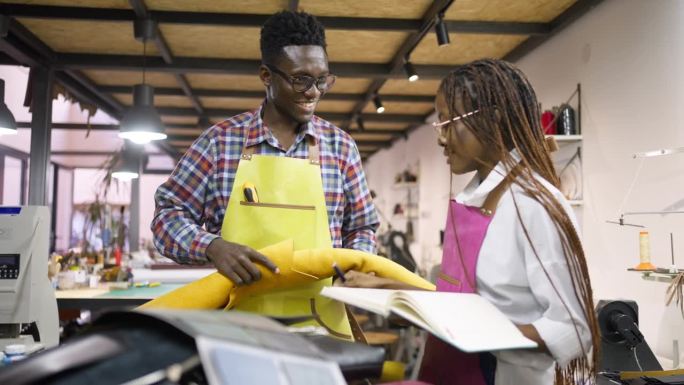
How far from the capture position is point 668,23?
312 cm

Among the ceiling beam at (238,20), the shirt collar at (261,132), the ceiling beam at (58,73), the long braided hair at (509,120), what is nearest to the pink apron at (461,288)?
the long braided hair at (509,120)

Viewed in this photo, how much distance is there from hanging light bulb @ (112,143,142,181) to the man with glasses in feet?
16.5

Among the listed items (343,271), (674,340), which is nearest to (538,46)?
(674,340)

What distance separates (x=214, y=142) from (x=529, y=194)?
0.92 meters

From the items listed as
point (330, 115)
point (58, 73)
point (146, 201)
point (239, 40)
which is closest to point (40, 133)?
point (58, 73)

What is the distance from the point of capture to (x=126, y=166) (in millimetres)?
6406

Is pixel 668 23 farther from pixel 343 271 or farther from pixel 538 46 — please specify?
pixel 343 271

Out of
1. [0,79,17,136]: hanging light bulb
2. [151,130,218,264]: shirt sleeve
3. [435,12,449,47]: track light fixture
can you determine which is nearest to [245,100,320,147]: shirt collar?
[151,130,218,264]: shirt sleeve

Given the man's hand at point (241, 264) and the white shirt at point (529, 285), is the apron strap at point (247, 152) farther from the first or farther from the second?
the white shirt at point (529, 285)

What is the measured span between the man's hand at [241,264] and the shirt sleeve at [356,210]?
0.48 m

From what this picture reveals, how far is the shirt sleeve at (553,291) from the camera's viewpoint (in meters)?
0.96

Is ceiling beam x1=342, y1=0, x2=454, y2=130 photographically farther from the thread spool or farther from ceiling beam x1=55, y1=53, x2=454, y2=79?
the thread spool

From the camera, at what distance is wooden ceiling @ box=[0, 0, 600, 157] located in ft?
13.6

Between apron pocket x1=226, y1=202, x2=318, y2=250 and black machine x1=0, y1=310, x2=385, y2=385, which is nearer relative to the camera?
black machine x1=0, y1=310, x2=385, y2=385
